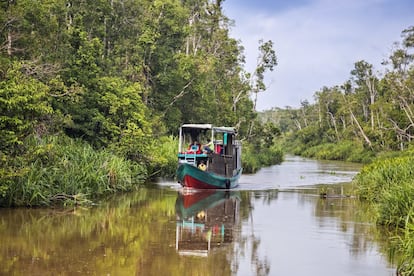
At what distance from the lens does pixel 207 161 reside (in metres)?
20.7

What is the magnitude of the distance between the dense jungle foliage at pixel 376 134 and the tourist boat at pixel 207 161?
15.8ft

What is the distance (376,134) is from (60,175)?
33.7 meters

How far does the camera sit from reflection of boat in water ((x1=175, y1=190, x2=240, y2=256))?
10.7 metres

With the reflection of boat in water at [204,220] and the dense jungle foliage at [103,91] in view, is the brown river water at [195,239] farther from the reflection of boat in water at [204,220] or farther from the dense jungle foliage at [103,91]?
the dense jungle foliage at [103,91]

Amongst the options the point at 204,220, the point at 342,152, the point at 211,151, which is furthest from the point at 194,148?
the point at 342,152

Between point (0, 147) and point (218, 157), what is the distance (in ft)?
30.4

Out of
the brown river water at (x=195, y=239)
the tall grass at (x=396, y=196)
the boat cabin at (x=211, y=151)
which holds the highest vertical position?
the boat cabin at (x=211, y=151)

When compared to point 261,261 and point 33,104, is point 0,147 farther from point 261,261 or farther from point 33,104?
point 261,261

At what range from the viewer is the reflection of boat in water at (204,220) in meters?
10.7

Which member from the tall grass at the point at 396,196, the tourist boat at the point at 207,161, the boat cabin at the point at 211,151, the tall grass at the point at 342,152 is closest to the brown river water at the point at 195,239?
the tall grass at the point at 396,196

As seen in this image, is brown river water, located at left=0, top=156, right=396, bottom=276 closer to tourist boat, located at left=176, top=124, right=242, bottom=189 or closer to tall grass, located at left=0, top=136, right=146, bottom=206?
tall grass, located at left=0, top=136, right=146, bottom=206

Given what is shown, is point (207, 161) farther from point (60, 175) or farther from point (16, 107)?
point (16, 107)

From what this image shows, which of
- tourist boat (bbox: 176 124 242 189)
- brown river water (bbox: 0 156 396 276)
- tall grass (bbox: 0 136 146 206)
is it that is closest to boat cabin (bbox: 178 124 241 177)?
tourist boat (bbox: 176 124 242 189)

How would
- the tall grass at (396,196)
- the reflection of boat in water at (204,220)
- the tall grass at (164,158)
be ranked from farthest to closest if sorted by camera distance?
the tall grass at (164,158) < the reflection of boat in water at (204,220) < the tall grass at (396,196)
